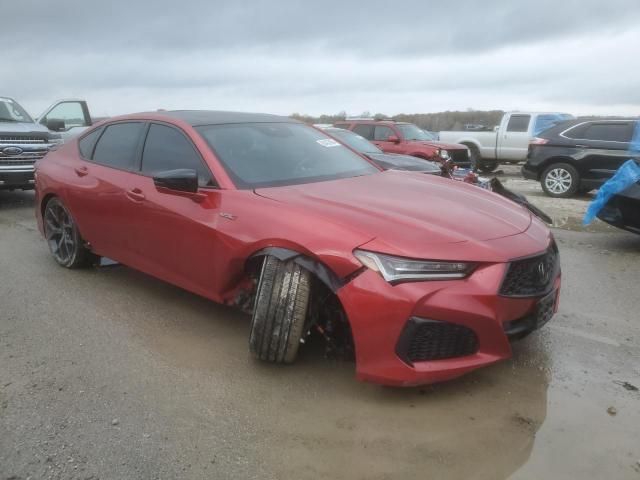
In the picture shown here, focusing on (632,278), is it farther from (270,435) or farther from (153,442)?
(153,442)

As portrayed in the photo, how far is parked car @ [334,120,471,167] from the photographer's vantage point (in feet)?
42.6

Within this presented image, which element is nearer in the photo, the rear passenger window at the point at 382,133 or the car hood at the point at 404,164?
the car hood at the point at 404,164

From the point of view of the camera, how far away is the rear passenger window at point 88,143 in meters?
5.08

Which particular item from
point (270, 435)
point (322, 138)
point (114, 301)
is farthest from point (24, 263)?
point (270, 435)

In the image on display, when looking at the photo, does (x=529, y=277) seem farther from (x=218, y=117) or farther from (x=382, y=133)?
(x=382, y=133)

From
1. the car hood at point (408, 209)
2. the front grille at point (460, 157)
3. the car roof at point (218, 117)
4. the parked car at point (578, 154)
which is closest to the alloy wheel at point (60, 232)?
the car roof at point (218, 117)

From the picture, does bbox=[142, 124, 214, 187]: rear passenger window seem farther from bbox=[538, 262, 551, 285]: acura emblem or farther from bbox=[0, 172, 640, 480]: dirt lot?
bbox=[538, 262, 551, 285]: acura emblem

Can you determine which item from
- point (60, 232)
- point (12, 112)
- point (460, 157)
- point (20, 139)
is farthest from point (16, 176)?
point (460, 157)

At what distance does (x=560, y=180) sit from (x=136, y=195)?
924 cm

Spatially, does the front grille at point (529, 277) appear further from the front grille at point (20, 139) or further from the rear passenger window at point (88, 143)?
the front grille at point (20, 139)

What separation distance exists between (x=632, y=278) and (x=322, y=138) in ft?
10.6

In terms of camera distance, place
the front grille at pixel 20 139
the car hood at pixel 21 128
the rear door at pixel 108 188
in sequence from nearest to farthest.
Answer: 1. the rear door at pixel 108 188
2. the front grille at pixel 20 139
3. the car hood at pixel 21 128

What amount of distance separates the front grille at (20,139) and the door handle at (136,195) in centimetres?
599

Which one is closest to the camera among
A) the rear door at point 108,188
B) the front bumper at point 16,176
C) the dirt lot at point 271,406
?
the dirt lot at point 271,406
